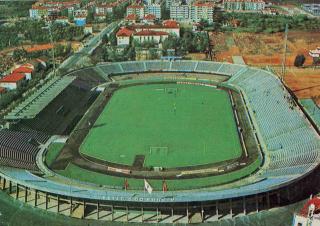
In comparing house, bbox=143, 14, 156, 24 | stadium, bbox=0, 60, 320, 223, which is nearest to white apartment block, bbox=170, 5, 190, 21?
house, bbox=143, 14, 156, 24

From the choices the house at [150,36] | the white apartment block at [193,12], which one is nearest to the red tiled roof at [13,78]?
the house at [150,36]

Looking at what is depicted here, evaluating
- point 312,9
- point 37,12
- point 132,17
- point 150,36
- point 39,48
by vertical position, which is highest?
point 312,9

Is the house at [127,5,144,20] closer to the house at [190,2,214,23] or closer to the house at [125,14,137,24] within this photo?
the house at [125,14,137,24]

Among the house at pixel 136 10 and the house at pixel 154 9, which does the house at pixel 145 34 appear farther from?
the house at pixel 154 9

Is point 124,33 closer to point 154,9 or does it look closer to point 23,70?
point 23,70

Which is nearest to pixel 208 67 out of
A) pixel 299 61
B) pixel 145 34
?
pixel 299 61

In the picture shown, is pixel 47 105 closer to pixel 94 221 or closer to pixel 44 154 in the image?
pixel 44 154
